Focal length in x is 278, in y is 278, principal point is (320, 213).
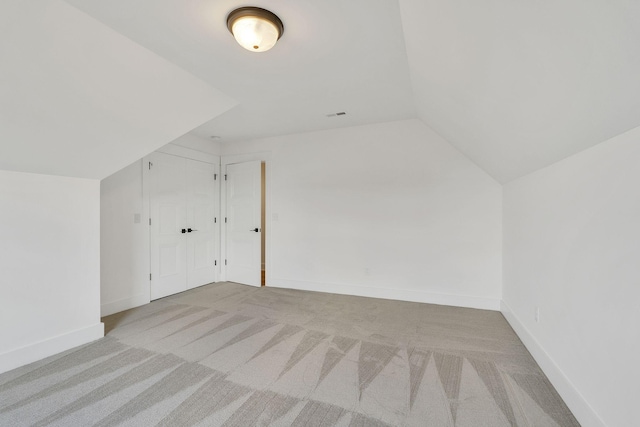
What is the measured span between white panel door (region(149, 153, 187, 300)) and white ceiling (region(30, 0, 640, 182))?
144 cm

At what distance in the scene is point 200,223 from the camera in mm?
4461

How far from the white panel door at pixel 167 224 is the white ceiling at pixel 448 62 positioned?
1443 mm

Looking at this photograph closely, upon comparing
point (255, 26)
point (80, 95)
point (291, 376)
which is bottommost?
point (291, 376)

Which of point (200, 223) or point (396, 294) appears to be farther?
point (200, 223)

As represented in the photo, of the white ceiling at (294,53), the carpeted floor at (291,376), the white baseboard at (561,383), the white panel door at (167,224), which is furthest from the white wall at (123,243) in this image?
the white baseboard at (561,383)

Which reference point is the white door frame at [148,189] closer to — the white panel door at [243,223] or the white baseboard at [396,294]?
the white panel door at [243,223]

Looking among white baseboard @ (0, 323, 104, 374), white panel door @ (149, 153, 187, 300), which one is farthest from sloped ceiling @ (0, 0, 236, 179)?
white baseboard @ (0, 323, 104, 374)

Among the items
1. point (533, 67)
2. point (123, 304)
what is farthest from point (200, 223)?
point (533, 67)

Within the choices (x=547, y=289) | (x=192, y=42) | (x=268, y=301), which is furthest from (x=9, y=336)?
(x=547, y=289)

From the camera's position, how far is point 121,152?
255 centimetres

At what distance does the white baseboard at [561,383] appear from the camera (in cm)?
146

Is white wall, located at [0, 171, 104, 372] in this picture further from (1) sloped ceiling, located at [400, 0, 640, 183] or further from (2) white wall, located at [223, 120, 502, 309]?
(1) sloped ceiling, located at [400, 0, 640, 183]

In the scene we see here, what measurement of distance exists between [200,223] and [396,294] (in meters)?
3.17

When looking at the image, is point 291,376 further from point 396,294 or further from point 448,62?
point 448,62
